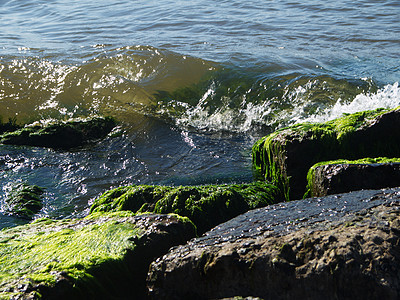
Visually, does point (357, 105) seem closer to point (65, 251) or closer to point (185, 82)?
point (185, 82)

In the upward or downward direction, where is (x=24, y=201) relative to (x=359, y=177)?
downward

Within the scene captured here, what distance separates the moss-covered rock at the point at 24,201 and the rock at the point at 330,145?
8.57 ft

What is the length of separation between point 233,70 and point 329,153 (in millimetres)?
5029

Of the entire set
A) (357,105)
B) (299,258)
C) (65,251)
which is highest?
(299,258)

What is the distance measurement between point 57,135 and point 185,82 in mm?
3257

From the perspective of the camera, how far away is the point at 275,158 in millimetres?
5180

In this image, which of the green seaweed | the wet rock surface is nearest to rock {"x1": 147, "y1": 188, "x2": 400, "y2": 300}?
the green seaweed

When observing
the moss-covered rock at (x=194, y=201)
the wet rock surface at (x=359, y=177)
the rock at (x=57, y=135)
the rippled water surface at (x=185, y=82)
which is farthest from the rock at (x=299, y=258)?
the rock at (x=57, y=135)

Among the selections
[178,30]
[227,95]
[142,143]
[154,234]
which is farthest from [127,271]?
[178,30]

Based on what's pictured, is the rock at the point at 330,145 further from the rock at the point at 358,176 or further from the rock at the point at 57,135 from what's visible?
the rock at the point at 57,135

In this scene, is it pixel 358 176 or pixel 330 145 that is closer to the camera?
pixel 358 176

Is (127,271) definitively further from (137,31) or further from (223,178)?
(137,31)

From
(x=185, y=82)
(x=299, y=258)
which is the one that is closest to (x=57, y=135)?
(x=185, y=82)

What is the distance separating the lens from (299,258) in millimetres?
2650
